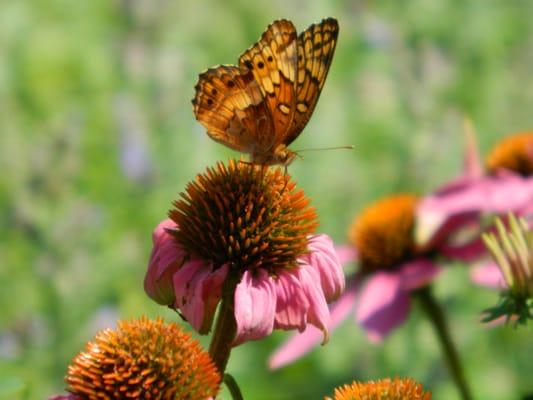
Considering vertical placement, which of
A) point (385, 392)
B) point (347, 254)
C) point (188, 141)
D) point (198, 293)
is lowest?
point (385, 392)

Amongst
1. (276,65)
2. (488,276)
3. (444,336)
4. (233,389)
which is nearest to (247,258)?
(233,389)

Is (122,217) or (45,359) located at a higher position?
(122,217)

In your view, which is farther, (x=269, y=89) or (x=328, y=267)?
(x=269, y=89)

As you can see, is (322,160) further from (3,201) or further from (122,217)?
(3,201)

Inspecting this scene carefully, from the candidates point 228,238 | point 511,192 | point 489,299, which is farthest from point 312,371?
point 228,238

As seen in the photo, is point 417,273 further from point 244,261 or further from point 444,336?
point 244,261

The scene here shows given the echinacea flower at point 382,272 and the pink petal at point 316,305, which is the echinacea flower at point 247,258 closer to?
the pink petal at point 316,305
